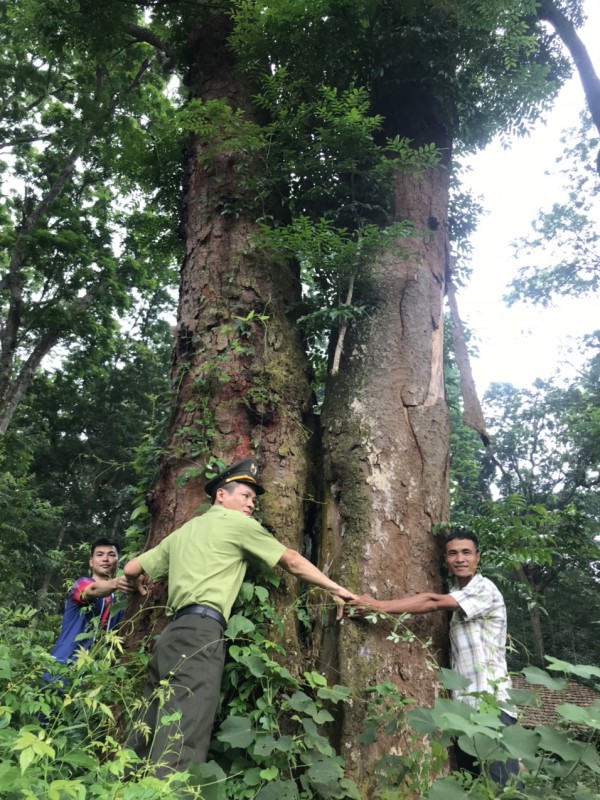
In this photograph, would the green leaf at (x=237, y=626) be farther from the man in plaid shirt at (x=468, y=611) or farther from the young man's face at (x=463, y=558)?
the young man's face at (x=463, y=558)

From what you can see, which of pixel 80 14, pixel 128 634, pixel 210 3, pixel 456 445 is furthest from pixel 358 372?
pixel 456 445

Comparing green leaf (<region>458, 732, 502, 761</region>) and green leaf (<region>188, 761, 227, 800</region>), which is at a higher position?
green leaf (<region>458, 732, 502, 761</region>)

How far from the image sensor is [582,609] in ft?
68.3

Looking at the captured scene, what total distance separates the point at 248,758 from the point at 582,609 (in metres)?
21.6

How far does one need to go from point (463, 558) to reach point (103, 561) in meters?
2.73

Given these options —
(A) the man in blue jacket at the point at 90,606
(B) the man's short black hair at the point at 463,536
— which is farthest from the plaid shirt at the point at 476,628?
(A) the man in blue jacket at the point at 90,606

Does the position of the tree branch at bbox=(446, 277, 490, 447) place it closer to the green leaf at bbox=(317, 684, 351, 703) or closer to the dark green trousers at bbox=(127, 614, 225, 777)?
the green leaf at bbox=(317, 684, 351, 703)

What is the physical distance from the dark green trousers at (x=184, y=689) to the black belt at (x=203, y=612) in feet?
0.07

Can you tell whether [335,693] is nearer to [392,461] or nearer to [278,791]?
[278,791]

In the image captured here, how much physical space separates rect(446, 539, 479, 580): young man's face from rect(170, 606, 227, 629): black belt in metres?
1.56

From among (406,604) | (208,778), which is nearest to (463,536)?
(406,604)

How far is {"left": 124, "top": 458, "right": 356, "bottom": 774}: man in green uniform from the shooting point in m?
2.72

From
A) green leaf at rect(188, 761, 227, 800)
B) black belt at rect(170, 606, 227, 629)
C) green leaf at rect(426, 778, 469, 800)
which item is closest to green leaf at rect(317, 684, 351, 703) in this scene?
black belt at rect(170, 606, 227, 629)

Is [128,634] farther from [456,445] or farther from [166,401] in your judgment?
[456,445]
